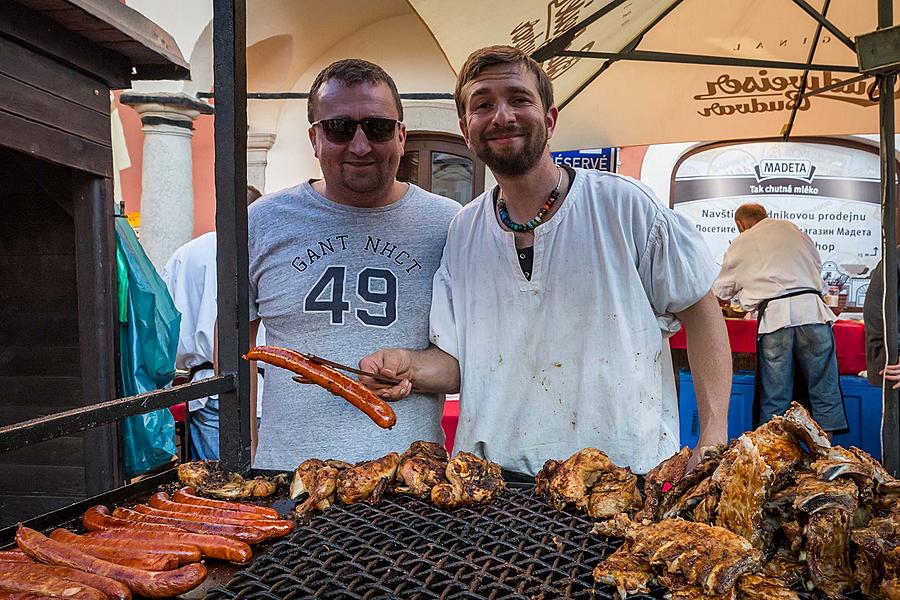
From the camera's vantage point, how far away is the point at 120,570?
1.67 metres

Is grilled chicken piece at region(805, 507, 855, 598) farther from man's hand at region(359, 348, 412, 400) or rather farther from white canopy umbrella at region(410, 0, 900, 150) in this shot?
white canopy umbrella at region(410, 0, 900, 150)

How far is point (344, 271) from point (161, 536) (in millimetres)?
1646

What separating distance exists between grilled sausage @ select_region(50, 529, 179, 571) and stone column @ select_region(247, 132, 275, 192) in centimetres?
800

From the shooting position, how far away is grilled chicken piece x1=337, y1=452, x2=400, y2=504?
221cm

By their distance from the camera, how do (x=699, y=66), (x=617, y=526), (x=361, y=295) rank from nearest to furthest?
(x=617, y=526) < (x=361, y=295) < (x=699, y=66)

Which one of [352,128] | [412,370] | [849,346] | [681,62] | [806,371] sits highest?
[681,62]

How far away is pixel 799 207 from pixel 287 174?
7727 mm

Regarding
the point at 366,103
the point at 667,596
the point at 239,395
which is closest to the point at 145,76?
the point at 366,103

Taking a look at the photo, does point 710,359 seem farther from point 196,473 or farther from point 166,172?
point 166,172

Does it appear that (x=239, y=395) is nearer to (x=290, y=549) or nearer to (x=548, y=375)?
(x=290, y=549)

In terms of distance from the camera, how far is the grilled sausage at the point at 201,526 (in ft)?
6.25

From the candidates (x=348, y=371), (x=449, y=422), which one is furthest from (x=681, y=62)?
(x=348, y=371)

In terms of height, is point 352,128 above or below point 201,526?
above

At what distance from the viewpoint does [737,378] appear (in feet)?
24.5
